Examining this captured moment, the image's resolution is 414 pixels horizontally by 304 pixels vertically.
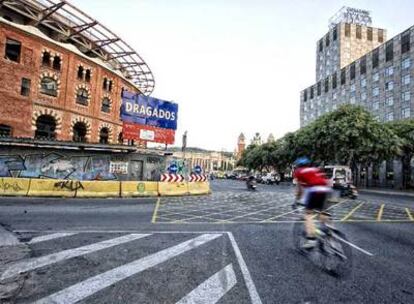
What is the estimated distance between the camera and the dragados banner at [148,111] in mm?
25034

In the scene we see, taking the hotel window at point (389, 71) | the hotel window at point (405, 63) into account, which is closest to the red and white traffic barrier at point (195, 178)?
the hotel window at point (405, 63)

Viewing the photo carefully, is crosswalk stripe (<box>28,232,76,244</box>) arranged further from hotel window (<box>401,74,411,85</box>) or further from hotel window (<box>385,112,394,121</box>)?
hotel window (<box>385,112,394,121</box>)

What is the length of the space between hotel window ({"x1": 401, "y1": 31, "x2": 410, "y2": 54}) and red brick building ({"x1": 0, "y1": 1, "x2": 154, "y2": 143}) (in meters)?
45.5

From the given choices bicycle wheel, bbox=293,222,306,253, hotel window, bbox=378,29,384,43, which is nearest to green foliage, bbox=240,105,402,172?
bicycle wheel, bbox=293,222,306,253

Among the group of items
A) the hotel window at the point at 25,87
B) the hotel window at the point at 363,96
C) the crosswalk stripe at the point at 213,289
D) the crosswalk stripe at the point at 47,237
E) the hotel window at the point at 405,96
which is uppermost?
the hotel window at the point at 363,96

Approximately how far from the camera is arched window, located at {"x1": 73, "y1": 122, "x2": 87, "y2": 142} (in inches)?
1277

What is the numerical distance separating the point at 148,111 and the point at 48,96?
10059 mm

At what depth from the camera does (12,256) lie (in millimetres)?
5762

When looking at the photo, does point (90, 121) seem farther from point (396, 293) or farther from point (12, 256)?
point (396, 293)

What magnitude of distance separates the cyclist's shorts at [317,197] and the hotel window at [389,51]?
61.3 m

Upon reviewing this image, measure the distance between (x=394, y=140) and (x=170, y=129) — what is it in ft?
80.4

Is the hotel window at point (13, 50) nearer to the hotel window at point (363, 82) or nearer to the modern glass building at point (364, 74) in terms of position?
the modern glass building at point (364, 74)

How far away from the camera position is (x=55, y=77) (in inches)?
1148

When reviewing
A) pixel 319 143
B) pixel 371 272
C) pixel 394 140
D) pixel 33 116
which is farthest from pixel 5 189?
pixel 394 140
